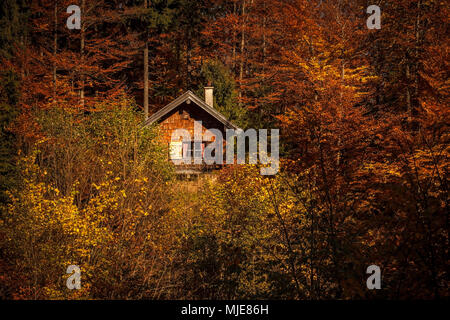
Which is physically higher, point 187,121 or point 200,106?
point 200,106

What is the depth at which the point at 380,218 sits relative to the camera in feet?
15.8

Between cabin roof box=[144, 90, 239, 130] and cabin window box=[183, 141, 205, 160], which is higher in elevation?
cabin roof box=[144, 90, 239, 130]

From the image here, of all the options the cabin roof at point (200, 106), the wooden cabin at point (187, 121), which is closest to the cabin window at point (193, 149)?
the wooden cabin at point (187, 121)

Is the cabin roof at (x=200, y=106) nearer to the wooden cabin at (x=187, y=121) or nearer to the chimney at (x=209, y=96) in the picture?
the wooden cabin at (x=187, y=121)

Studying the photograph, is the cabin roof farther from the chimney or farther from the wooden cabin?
the chimney

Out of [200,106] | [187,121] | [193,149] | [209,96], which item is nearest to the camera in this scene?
[200,106]

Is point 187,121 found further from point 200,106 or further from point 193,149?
point 193,149

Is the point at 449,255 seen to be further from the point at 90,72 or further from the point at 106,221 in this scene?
the point at 90,72

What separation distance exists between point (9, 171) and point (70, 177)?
6042 mm

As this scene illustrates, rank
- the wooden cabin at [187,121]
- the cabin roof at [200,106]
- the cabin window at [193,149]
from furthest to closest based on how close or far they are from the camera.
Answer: the cabin window at [193,149]
the wooden cabin at [187,121]
the cabin roof at [200,106]

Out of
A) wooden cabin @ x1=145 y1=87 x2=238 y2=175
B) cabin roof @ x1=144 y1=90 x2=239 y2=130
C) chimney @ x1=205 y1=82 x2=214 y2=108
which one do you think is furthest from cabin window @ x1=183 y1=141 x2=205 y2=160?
chimney @ x1=205 y1=82 x2=214 y2=108

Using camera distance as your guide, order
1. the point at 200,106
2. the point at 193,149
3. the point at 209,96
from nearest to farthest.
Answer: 1. the point at 200,106
2. the point at 209,96
3. the point at 193,149

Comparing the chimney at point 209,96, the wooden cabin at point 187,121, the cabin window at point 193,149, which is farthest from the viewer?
the cabin window at point 193,149

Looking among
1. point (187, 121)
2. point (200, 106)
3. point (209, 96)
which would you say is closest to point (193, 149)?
point (187, 121)
